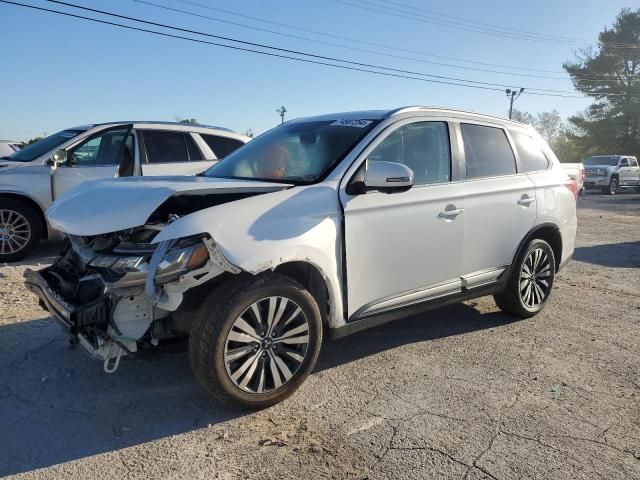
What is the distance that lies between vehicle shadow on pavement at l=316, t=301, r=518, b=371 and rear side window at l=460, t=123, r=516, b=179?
1.41 m

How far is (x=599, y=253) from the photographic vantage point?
8.77 meters

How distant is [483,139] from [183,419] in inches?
133

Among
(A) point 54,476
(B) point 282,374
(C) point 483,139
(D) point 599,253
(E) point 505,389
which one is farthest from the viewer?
(D) point 599,253

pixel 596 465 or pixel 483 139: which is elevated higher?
pixel 483 139

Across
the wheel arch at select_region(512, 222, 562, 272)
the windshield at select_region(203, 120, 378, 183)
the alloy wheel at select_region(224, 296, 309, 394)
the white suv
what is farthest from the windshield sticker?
the white suv

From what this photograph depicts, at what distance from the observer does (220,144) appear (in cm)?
809

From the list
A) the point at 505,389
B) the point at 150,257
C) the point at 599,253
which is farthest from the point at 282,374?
the point at 599,253

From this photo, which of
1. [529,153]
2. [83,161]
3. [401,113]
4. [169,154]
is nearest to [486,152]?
[529,153]

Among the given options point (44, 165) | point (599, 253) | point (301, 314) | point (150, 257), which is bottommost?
point (599, 253)

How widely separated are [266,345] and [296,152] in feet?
5.38

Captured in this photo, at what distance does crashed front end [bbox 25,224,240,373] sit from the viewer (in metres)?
2.81

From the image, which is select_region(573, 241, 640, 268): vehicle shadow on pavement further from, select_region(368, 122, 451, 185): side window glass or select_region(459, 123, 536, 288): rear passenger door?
select_region(368, 122, 451, 185): side window glass

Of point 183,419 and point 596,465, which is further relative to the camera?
point 183,419

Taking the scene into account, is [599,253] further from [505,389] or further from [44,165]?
[44,165]
